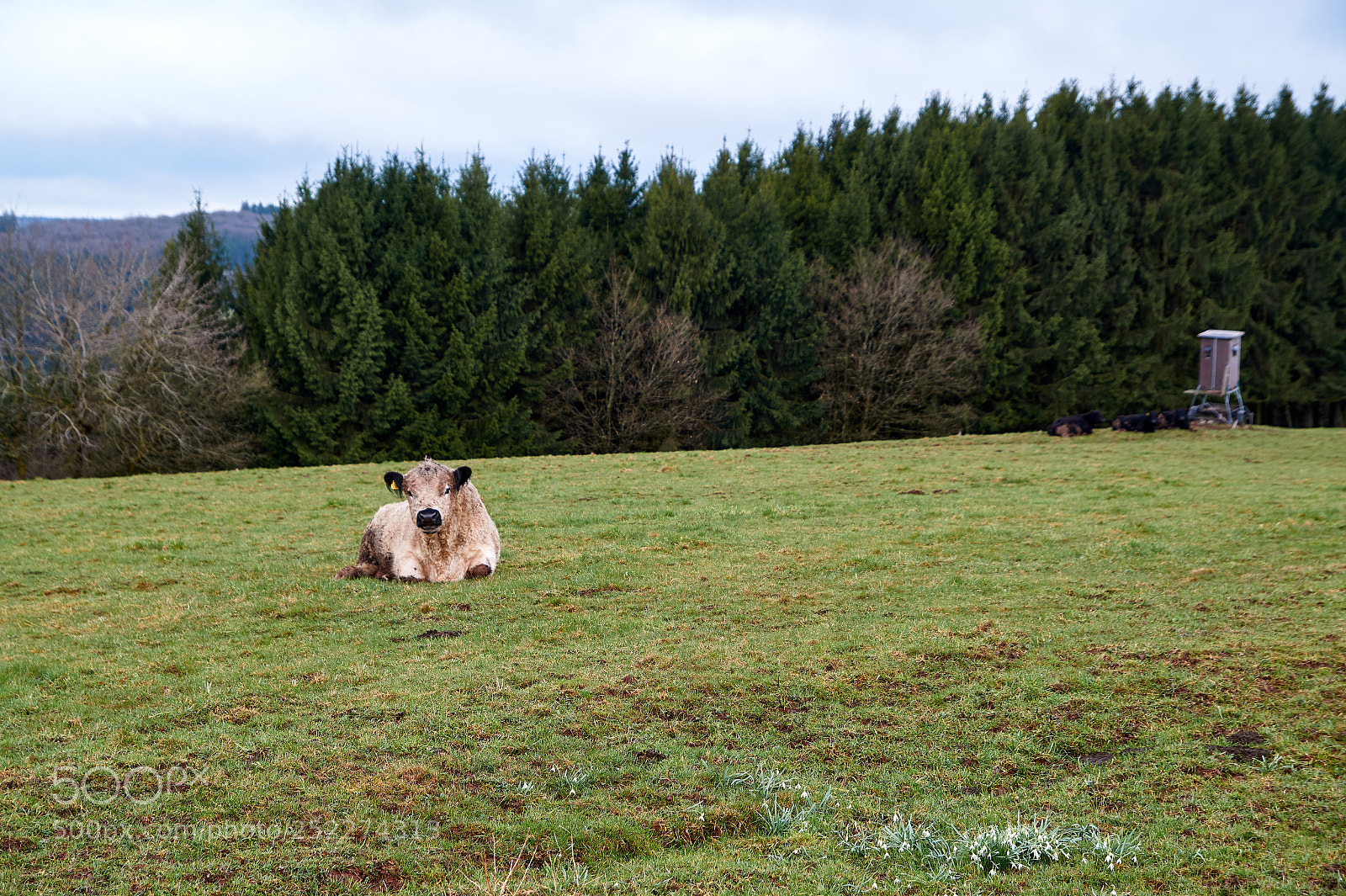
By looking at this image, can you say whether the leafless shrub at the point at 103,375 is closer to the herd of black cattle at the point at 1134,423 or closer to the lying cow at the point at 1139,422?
the herd of black cattle at the point at 1134,423

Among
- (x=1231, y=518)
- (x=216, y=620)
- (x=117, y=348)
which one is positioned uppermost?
(x=117, y=348)

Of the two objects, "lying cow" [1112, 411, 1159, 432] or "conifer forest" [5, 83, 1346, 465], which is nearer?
"lying cow" [1112, 411, 1159, 432]

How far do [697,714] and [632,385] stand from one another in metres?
33.7

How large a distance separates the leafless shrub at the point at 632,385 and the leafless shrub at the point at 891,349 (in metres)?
6.91

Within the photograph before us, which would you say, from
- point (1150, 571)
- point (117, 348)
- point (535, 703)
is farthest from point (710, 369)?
point (535, 703)

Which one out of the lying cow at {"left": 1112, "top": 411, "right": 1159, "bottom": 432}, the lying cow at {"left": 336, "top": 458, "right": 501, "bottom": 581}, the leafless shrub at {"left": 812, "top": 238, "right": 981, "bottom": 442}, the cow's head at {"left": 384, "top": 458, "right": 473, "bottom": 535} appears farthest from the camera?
the leafless shrub at {"left": 812, "top": 238, "right": 981, "bottom": 442}

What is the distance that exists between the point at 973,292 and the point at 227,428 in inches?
1314

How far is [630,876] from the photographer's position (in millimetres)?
4477

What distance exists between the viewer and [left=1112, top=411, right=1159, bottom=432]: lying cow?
1248 inches

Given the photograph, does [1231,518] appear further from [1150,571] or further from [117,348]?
[117,348]

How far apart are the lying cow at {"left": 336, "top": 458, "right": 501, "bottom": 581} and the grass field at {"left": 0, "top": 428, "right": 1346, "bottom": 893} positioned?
449 mm
